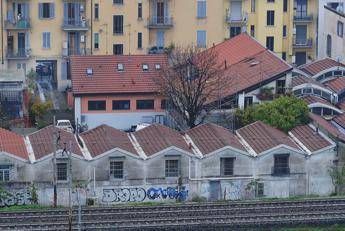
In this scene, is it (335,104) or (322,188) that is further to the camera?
(335,104)

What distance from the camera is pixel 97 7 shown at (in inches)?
2793

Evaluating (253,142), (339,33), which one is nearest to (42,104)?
(253,142)

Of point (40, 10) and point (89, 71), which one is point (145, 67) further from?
point (40, 10)

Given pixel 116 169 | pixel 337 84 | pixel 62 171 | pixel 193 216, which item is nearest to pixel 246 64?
pixel 337 84

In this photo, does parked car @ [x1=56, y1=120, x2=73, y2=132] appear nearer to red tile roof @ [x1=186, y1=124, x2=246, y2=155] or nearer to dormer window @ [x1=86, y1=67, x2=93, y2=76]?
dormer window @ [x1=86, y1=67, x2=93, y2=76]

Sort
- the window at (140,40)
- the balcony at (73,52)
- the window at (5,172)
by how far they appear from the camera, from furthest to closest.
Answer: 1. the window at (140,40)
2. the balcony at (73,52)
3. the window at (5,172)

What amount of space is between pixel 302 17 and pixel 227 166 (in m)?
24.5

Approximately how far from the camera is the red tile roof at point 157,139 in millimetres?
51906

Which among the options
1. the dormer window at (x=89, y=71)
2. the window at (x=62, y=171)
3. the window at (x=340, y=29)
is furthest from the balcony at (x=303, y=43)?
the window at (x=62, y=171)

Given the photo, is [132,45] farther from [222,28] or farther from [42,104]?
[42,104]

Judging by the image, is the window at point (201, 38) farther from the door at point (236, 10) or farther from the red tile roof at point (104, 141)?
the red tile roof at point (104, 141)

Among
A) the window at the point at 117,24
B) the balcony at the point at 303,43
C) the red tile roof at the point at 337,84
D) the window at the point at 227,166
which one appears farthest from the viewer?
the balcony at the point at 303,43

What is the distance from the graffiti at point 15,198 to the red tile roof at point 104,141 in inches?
130

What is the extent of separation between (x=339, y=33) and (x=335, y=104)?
1291cm
